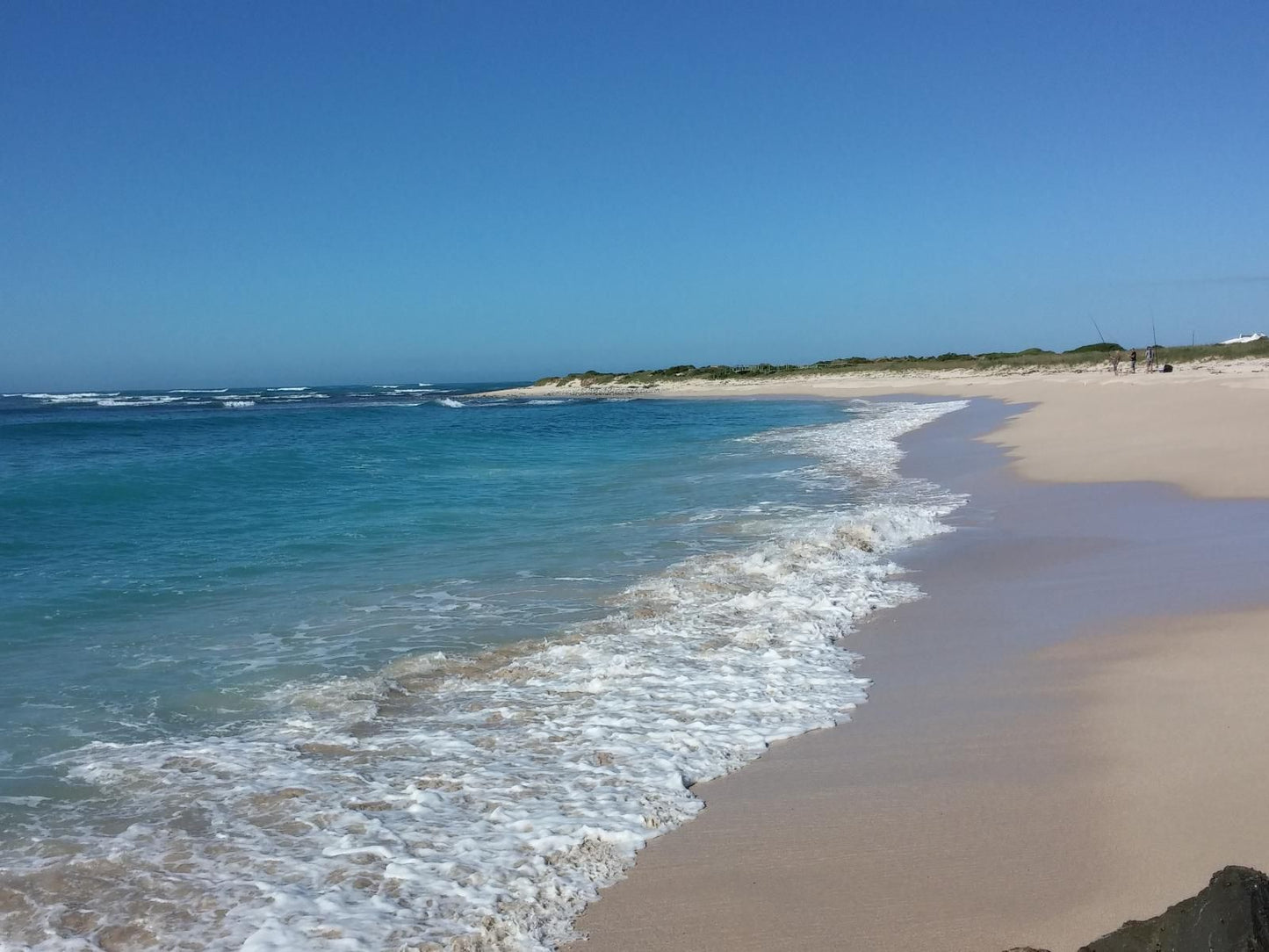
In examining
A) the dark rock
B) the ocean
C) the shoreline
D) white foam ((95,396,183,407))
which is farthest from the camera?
white foam ((95,396,183,407))

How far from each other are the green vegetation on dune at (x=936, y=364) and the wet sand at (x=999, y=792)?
1535 inches

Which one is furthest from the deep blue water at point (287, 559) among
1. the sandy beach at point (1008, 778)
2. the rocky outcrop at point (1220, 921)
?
the rocky outcrop at point (1220, 921)

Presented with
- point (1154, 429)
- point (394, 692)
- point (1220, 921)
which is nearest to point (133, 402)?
point (1154, 429)

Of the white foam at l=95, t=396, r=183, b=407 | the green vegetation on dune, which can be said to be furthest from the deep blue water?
the white foam at l=95, t=396, r=183, b=407

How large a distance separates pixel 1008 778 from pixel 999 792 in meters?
0.16

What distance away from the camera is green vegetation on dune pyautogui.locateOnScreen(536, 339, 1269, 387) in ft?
131

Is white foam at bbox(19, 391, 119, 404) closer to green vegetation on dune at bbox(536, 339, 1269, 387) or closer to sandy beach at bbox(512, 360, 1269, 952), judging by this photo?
green vegetation on dune at bbox(536, 339, 1269, 387)

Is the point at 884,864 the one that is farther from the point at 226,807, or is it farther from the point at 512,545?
the point at 512,545

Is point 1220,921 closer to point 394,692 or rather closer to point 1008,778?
point 1008,778

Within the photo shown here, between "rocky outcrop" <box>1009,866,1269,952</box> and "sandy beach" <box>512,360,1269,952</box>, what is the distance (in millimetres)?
650

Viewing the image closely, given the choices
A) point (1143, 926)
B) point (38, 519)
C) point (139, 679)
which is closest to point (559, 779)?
point (1143, 926)

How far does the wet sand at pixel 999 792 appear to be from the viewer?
2930 millimetres

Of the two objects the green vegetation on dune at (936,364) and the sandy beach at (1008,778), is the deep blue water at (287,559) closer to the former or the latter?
the sandy beach at (1008,778)

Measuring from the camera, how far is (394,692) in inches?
216
